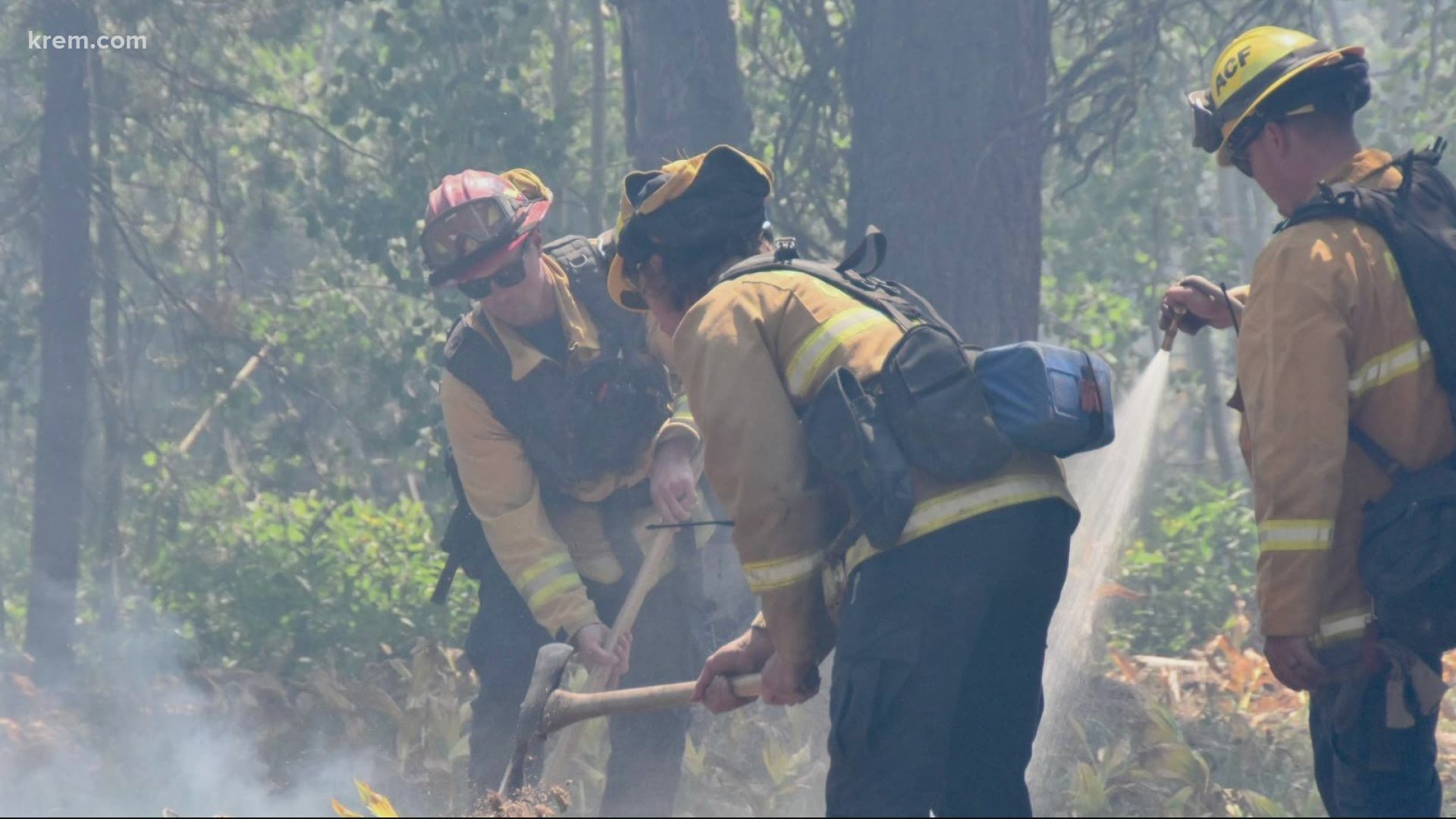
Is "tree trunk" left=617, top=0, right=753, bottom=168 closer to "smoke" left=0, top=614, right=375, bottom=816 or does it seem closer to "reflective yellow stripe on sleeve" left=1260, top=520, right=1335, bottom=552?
"smoke" left=0, top=614, right=375, bottom=816

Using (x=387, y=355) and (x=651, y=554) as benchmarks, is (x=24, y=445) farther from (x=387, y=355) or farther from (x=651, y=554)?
(x=651, y=554)

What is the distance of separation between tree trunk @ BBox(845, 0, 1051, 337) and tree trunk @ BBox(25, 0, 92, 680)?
4879 mm

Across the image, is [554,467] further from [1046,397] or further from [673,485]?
[1046,397]

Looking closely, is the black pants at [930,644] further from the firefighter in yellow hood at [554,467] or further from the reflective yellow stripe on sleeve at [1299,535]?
the firefighter in yellow hood at [554,467]

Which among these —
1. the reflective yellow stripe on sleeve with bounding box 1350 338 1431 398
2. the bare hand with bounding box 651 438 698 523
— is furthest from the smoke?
the reflective yellow stripe on sleeve with bounding box 1350 338 1431 398

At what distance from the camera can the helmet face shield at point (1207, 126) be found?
148 inches

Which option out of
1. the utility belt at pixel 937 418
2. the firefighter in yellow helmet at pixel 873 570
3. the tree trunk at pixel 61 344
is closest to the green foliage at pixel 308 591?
the tree trunk at pixel 61 344

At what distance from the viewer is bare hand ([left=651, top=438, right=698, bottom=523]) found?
209 inches

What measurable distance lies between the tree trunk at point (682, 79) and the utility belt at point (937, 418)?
400 cm

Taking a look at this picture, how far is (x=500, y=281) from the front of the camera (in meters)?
5.19

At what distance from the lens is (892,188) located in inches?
272

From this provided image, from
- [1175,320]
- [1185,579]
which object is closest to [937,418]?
[1175,320]

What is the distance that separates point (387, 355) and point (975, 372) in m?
6.14

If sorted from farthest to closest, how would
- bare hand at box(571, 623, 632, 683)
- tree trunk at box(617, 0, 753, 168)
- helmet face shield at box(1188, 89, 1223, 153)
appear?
tree trunk at box(617, 0, 753, 168) < bare hand at box(571, 623, 632, 683) < helmet face shield at box(1188, 89, 1223, 153)
